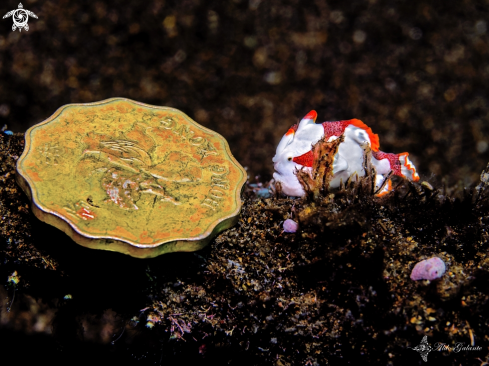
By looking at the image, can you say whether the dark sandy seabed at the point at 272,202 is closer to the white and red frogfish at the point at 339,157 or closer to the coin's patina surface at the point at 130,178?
the white and red frogfish at the point at 339,157

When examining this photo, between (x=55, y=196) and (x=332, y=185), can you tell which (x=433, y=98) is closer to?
(x=332, y=185)

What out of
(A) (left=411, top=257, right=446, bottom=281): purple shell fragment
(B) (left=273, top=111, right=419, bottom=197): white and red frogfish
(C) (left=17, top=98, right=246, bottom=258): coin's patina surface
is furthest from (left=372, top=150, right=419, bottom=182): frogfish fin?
(C) (left=17, top=98, right=246, bottom=258): coin's patina surface

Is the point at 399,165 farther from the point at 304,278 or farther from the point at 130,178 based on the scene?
the point at 130,178

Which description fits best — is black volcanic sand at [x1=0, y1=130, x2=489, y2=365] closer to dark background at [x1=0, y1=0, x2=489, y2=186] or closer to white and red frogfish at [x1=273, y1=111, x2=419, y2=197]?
white and red frogfish at [x1=273, y1=111, x2=419, y2=197]

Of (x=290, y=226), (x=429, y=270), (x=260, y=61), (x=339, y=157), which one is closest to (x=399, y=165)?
(x=339, y=157)

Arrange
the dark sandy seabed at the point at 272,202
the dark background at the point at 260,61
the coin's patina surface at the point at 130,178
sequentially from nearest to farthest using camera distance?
the coin's patina surface at the point at 130,178 → the dark sandy seabed at the point at 272,202 → the dark background at the point at 260,61

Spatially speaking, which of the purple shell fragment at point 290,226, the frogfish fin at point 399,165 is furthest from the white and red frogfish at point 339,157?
the purple shell fragment at point 290,226
